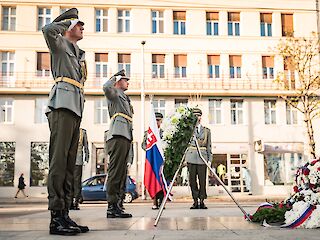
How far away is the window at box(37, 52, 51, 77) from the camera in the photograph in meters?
29.4

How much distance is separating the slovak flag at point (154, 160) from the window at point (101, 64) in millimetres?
22803

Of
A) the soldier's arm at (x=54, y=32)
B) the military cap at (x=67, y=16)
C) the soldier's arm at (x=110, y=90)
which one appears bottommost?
the soldier's arm at (x=110, y=90)

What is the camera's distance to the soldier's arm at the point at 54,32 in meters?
4.67

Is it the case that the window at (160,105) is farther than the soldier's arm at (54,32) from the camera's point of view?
Yes

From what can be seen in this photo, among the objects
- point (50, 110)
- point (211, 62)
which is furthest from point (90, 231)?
point (211, 62)

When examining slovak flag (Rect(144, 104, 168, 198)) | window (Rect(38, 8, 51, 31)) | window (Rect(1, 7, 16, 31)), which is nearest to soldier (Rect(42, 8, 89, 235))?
slovak flag (Rect(144, 104, 168, 198))

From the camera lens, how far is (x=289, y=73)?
3083 centimetres

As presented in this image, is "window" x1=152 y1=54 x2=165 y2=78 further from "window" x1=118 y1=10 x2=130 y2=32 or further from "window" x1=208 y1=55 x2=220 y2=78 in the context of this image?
"window" x1=208 y1=55 x2=220 y2=78

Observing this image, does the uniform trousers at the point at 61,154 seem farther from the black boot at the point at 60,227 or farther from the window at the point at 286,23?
the window at the point at 286,23

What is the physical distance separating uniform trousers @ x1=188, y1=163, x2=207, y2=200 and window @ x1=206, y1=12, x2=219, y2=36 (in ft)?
74.3

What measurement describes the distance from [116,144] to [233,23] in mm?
26596

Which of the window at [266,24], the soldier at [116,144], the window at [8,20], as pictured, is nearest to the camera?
the soldier at [116,144]

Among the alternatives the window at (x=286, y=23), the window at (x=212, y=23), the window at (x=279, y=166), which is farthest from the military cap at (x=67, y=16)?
the window at (x=286, y=23)

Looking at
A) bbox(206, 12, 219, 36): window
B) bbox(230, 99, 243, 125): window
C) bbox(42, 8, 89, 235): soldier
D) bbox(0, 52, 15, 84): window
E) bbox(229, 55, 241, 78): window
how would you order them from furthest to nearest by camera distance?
bbox(206, 12, 219, 36): window < bbox(229, 55, 241, 78): window < bbox(230, 99, 243, 125): window < bbox(0, 52, 15, 84): window < bbox(42, 8, 89, 235): soldier
